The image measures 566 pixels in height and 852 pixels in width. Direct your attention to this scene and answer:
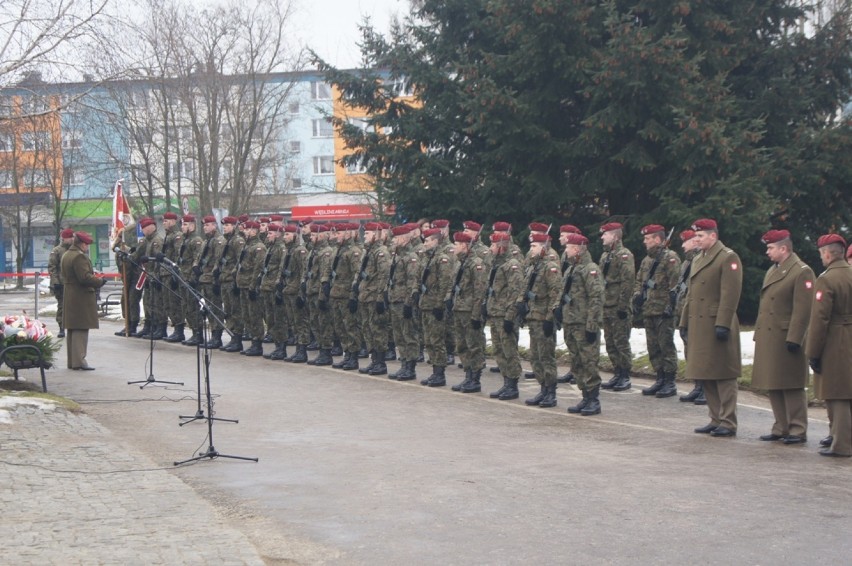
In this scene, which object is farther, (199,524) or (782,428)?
(782,428)

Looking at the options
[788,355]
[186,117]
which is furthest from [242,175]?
[788,355]

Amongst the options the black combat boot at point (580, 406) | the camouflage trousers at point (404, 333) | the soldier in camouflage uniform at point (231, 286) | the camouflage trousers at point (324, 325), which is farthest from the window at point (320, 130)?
the black combat boot at point (580, 406)

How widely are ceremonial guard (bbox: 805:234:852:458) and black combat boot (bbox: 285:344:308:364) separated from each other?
9.88 metres

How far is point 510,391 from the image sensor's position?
14523 mm

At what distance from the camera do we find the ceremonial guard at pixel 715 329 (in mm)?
11727

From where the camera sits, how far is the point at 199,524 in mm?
7566

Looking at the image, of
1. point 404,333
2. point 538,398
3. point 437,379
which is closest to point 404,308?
point 404,333

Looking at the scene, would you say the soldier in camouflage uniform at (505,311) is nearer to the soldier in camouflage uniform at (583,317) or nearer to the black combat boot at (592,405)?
the soldier in camouflage uniform at (583,317)

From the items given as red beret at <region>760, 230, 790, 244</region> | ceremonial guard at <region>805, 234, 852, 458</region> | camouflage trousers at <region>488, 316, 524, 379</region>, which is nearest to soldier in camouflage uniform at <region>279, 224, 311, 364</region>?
camouflage trousers at <region>488, 316, 524, 379</region>

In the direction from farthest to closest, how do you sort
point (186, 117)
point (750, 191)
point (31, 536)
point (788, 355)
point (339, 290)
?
point (186, 117) → point (750, 191) → point (339, 290) → point (788, 355) → point (31, 536)

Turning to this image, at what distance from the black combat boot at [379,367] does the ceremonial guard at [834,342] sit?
25.2 feet

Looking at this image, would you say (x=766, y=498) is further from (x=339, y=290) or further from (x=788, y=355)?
(x=339, y=290)

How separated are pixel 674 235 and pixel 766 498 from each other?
13.8 metres

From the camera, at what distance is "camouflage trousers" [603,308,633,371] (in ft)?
50.3
